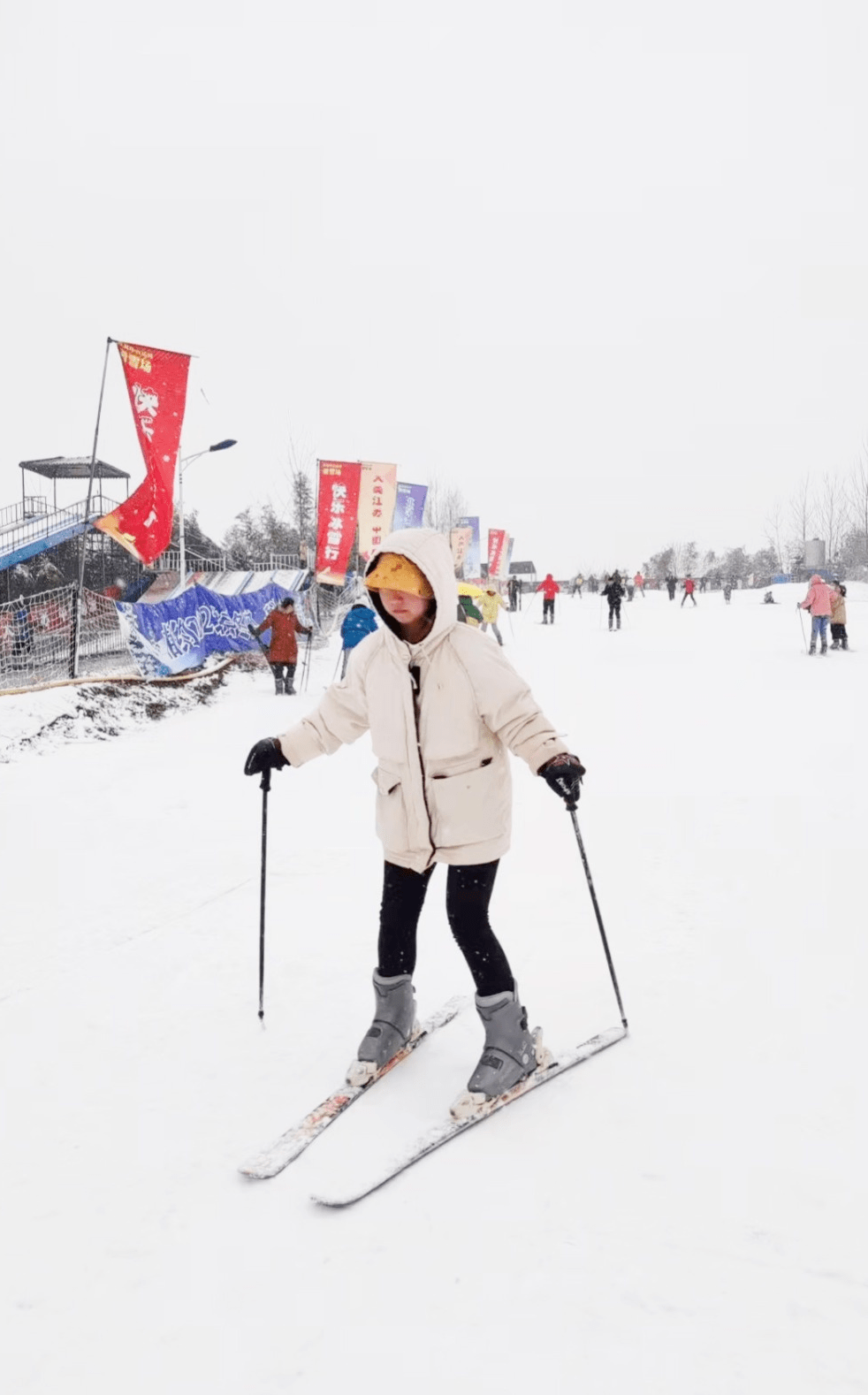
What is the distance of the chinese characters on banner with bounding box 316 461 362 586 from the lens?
67.3 ft

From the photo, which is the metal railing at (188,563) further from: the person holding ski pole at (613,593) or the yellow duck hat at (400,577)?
the yellow duck hat at (400,577)

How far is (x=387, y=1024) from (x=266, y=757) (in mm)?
1015

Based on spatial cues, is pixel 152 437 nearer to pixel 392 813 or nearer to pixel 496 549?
pixel 392 813

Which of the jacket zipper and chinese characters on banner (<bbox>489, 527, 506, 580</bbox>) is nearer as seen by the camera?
the jacket zipper

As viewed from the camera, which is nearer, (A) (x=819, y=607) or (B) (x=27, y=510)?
(A) (x=819, y=607)

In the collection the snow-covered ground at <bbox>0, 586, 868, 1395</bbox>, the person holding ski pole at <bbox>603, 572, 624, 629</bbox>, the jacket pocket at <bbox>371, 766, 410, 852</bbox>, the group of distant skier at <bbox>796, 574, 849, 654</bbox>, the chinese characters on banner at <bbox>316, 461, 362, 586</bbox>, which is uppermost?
the chinese characters on banner at <bbox>316, 461, 362, 586</bbox>

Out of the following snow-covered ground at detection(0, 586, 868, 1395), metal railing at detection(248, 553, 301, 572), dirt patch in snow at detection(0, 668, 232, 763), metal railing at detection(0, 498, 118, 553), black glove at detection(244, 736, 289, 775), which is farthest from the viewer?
metal railing at detection(248, 553, 301, 572)

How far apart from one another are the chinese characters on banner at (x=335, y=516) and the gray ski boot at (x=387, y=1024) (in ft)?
59.4

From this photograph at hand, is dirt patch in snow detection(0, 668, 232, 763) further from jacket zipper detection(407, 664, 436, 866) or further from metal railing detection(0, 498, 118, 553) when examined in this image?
metal railing detection(0, 498, 118, 553)

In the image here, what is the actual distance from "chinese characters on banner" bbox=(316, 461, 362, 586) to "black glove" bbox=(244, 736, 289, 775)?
17833 mm

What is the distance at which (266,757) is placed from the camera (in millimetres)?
2922

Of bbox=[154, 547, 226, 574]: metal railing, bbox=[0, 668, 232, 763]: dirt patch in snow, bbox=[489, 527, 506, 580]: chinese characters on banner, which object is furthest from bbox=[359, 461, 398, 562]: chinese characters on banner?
bbox=[489, 527, 506, 580]: chinese characters on banner

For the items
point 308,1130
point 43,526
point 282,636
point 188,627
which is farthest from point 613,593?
point 308,1130

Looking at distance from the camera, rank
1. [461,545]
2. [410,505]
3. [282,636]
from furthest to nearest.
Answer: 1. [461,545]
2. [410,505]
3. [282,636]
